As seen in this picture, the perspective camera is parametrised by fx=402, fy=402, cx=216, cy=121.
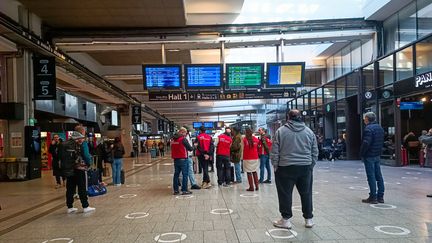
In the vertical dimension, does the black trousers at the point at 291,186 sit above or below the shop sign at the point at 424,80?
below

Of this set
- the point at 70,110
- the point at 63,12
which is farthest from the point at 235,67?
the point at 70,110

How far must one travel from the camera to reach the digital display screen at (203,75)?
1430 centimetres

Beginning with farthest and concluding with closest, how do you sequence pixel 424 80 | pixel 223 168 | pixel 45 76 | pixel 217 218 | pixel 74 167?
pixel 45 76 < pixel 424 80 < pixel 223 168 < pixel 74 167 < pixel 217 218

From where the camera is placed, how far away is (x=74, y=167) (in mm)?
7090

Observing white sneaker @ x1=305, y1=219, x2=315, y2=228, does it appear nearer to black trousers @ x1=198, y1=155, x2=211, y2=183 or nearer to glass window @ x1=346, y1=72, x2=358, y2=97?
black trousers @ x1=198, y1=155, x2=211, y2=183

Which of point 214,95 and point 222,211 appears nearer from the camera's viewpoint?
point 222,211

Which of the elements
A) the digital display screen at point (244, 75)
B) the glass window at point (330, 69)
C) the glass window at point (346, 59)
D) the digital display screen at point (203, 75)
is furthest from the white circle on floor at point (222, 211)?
the glass window at point (330, 69)

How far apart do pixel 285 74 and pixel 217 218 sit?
30.8ft

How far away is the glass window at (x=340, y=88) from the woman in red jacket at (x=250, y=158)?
41.5 feet

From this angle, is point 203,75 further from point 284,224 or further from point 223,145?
point 284,224

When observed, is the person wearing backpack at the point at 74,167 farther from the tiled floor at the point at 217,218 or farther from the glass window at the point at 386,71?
the glass window at the point at 386,71

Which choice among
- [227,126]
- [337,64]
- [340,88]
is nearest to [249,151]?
[227,126]

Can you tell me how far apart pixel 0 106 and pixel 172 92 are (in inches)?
231

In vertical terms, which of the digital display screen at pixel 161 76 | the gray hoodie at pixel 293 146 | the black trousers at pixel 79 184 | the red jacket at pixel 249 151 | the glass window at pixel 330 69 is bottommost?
the black trousers at pixel 79 184
